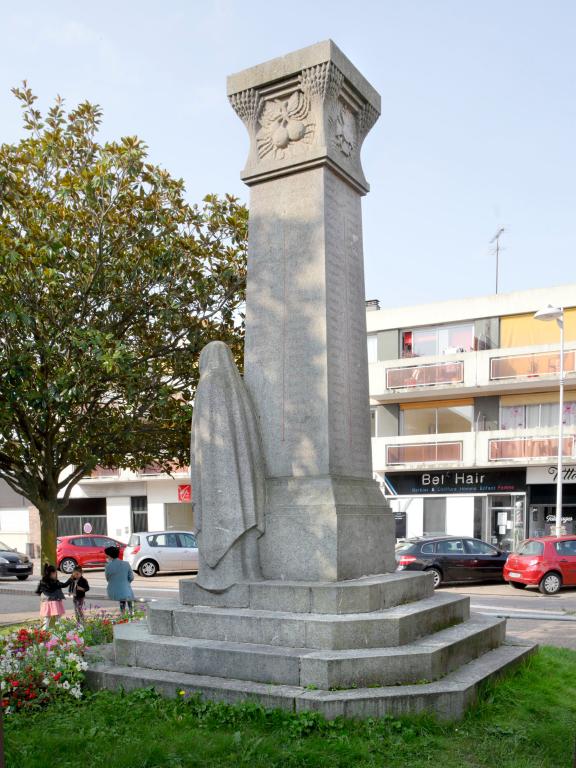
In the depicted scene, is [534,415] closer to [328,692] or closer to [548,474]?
[548,474]

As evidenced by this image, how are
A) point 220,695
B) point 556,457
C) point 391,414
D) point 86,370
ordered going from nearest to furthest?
1. point 220,695
2. point 86,370
3. point 556,457
4. point 391,414

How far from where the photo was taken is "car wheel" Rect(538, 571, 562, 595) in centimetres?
1970

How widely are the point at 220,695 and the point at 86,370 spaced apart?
7071 millimetres

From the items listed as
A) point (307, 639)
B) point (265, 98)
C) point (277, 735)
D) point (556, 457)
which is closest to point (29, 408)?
point (265, 98)

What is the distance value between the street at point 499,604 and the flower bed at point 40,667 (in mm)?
6202

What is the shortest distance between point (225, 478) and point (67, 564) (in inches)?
937

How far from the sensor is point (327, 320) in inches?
299

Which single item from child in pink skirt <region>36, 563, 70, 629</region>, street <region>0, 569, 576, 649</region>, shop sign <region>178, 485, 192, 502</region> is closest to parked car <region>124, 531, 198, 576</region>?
street <region>0, 569, 576, 649</region>

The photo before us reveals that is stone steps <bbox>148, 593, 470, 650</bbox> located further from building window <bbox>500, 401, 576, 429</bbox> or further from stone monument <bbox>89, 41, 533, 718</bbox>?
building window <bbox>500, 401, 576, 429</bbox>

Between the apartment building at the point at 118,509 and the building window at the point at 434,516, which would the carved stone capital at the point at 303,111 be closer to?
the building window at the point at 434,516

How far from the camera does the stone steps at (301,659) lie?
586 centimetres

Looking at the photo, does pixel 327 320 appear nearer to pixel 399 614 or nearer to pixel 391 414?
pixel 399 614

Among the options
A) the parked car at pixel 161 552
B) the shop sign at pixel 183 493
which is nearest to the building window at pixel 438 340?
the shop sign at pixel 183 493

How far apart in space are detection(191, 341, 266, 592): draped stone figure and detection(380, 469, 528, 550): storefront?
80.5 feet
